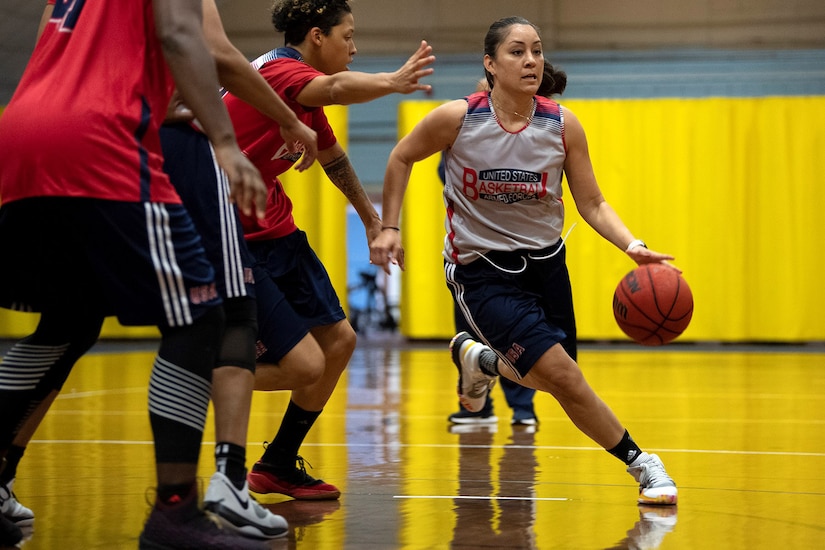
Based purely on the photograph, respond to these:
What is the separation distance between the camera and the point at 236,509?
264 centimetres

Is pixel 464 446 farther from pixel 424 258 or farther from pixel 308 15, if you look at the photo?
pixel 424 258

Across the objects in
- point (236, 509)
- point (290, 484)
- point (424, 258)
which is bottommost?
point (424, 258)

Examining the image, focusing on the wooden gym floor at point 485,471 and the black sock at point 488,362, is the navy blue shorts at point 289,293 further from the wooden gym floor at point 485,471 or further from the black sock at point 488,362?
the black sock at point 488,362

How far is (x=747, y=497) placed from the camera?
3496 millimetres

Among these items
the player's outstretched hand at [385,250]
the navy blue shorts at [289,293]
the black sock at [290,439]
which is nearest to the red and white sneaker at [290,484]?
the black sock at [290,439]

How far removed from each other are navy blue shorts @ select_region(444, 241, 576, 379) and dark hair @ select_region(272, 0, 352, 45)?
100 centimetres

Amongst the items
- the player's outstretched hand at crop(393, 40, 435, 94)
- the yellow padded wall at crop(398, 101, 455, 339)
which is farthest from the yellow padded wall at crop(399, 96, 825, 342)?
the player's outstretched hand at crop(393, 40, 435, 94)

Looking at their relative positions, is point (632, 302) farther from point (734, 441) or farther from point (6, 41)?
point (6, 41)

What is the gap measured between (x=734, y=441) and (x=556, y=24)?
10506 millimetres

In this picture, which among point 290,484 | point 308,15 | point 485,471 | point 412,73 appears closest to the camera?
point 412,73

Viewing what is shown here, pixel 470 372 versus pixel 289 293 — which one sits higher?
pixel 289 293

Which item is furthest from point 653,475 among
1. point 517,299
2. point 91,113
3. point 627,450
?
point 91,113

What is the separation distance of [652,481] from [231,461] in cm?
145

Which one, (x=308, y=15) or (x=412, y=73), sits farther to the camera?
(x=308, y=15)
